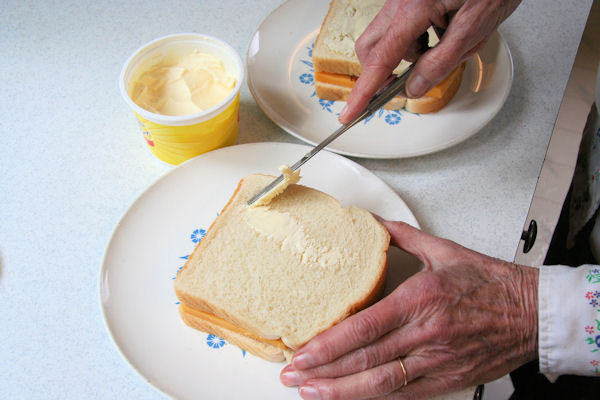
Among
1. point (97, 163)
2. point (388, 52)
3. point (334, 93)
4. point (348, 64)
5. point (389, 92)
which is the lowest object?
point (97, 163)

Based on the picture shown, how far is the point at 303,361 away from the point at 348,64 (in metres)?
1.14

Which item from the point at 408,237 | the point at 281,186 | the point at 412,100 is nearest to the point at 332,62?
the point at 412,100

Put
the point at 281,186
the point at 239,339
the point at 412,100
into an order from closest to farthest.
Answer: the point at 239,339 < the point at 281,186 < the point at 412,100

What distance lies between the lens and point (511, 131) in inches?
74.2

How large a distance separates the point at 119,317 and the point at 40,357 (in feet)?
0.81

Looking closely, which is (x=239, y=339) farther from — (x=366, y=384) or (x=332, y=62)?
(x=332, y=62)

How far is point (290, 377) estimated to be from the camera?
1.23 m

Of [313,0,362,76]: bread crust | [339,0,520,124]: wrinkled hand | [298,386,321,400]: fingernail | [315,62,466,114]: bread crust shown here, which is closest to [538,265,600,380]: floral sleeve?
[298,386,321,400]: fingernail

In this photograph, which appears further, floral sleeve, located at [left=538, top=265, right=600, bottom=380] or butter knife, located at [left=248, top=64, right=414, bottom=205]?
butter knife, located at [left=248, top=64, right=414, bottom=205]

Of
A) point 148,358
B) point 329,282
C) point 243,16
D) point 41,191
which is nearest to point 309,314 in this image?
point 329,282

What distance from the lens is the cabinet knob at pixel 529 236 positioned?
1.59 meters

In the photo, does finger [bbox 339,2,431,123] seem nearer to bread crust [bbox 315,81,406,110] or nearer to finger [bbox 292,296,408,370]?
bread crust [bbox 315,81,406,110]

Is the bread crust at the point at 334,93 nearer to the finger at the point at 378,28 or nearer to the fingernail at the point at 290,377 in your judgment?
the finger at the point at 378,28

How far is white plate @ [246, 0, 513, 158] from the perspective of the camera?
5.80ft
